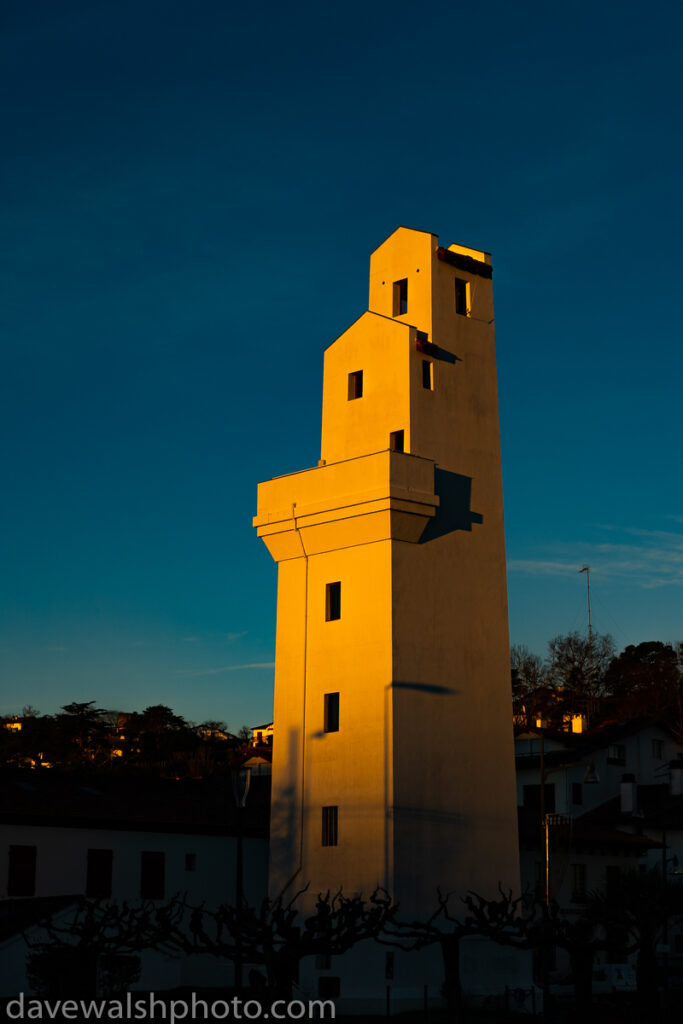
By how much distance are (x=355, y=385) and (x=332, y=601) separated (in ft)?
29.0

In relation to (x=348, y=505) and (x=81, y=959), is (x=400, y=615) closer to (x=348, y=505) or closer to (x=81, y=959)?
(x=348, y=505)

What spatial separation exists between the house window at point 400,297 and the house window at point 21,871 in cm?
2445

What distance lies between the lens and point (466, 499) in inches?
1881

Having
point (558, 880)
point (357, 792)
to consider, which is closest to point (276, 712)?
point (357, 792)

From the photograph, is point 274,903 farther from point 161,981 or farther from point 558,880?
point 558,880

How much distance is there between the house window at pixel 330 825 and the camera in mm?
43875

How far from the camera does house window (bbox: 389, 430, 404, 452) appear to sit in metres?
47.2

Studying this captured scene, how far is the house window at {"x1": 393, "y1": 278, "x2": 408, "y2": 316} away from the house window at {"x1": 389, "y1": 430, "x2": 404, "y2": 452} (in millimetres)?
5656

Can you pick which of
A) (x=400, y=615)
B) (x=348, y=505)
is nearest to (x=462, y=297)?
(x=348, y=505)

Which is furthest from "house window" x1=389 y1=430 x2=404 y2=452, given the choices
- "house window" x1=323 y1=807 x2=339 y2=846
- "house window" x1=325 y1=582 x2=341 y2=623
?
"house window" x1=323 y1=807 x2=339 y2=846

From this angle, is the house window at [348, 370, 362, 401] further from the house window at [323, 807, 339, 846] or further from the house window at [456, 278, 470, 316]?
the house window at [323, 807, 339, 846]

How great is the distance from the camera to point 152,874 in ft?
153

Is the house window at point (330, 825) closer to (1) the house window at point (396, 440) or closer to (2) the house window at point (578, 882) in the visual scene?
(1) the house window at point (396, 440)

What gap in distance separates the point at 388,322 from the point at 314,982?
23977 millimetres
